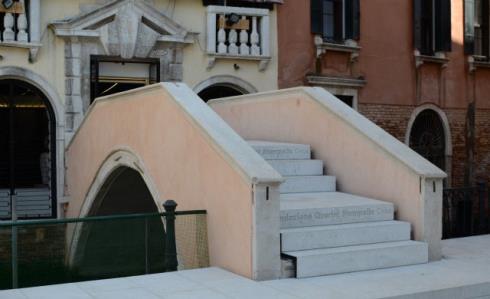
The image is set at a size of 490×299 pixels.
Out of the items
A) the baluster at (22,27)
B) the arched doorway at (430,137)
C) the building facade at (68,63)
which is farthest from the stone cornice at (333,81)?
the baluster at (22,27)

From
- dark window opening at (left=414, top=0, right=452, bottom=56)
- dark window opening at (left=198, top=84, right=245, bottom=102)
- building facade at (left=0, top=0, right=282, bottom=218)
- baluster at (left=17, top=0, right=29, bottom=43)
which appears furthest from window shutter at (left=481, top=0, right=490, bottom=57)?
baluster at (left=17, top=0, right=29, bottom=43)

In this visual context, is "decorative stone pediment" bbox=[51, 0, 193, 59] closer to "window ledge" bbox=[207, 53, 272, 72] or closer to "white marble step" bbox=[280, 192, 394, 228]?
"window ledge" bbox=[207, 53, 272, 72]

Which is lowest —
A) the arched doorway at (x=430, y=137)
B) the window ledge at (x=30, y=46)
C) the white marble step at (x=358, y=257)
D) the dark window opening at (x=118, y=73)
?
the white marble step at (x=358, y=257)

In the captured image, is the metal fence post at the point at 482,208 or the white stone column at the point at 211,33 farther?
the white stone column at the point at 211,33

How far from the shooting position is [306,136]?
9.56m

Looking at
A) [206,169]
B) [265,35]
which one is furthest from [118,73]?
[206,169]

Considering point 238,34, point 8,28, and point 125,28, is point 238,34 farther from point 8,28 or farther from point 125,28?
point 8,28

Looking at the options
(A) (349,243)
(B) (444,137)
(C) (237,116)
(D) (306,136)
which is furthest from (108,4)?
(B) (444,137)

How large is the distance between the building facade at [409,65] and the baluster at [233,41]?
1.13 metres

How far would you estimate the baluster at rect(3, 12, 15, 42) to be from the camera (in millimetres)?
12617

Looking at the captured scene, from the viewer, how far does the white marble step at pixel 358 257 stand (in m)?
6.68

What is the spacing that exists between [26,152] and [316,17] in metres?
6.81

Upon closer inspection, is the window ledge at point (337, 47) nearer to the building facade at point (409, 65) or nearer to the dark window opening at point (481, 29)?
the building facade at point (409, 65)

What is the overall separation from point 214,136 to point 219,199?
65 centimetres
